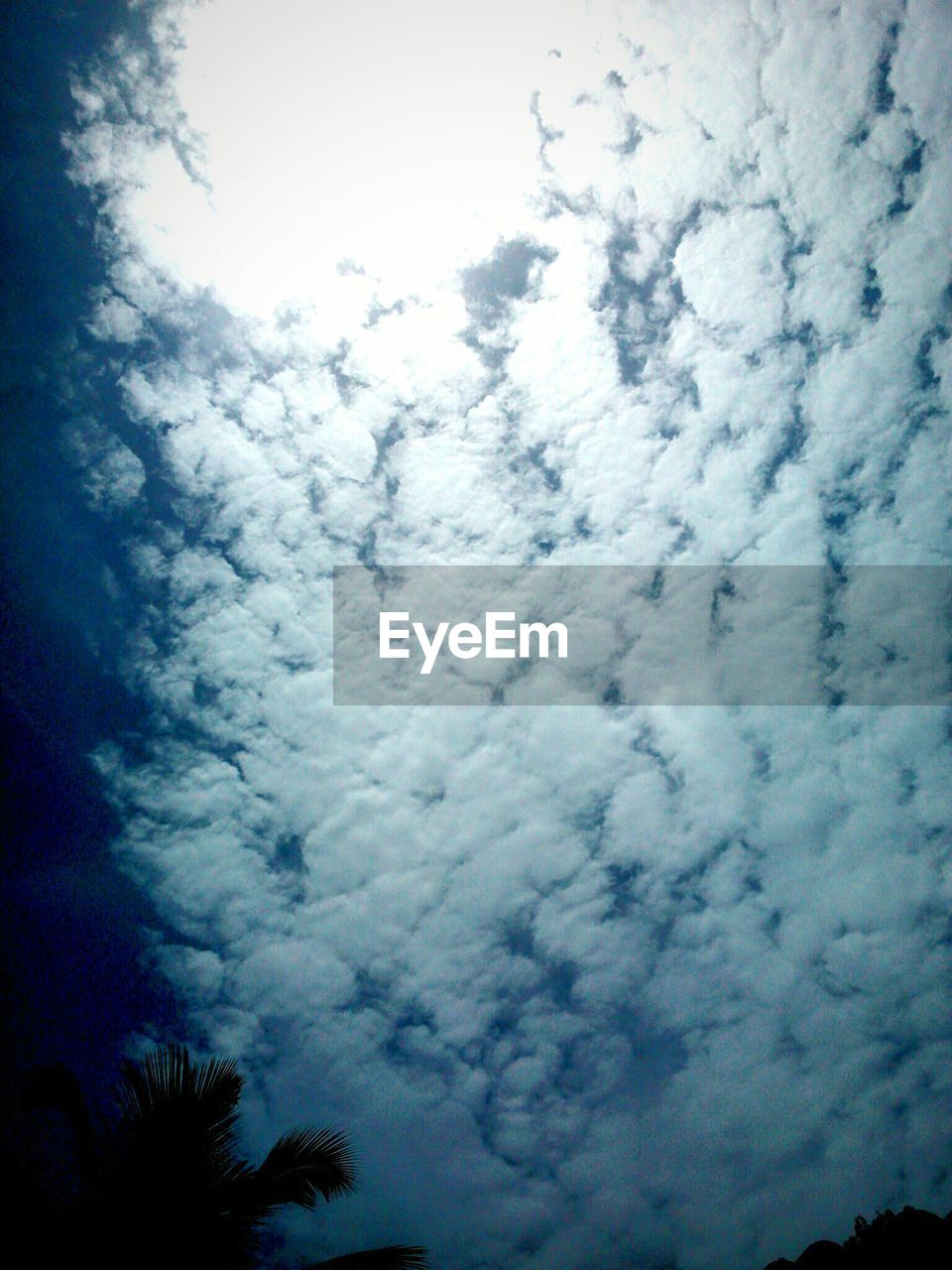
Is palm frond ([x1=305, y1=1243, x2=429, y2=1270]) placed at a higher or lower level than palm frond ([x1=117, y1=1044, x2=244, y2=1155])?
lower

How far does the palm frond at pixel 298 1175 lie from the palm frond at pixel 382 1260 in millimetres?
480

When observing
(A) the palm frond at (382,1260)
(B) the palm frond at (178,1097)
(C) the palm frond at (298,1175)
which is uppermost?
(B) the palm frond at (178,1097)

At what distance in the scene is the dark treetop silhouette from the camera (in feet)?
14.2

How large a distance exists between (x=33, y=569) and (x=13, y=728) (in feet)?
8.13

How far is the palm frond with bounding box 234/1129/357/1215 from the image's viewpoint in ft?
15.9

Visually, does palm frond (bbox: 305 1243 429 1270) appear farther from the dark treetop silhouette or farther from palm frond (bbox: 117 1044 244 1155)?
palm frond (bbox: 117 1044 244 1155)

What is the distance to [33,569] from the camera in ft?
25.6

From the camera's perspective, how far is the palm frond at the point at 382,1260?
15.2 ft

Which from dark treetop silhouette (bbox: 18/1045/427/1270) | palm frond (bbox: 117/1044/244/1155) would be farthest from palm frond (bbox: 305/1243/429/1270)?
palm frond (bbox: 117/1044/244/1155)

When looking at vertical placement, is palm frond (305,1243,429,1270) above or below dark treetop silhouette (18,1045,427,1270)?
below

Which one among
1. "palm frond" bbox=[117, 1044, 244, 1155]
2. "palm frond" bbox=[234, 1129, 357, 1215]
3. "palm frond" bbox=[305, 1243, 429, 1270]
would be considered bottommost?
"palm frond" bbox=[305, 1243, 429, 1270]

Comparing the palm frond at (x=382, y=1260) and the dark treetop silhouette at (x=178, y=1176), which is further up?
the dark treetop silhouette at (x=178, y=1176)

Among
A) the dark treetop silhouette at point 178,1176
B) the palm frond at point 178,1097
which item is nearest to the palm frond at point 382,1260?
the dark treetop silhouette at point 178,1176

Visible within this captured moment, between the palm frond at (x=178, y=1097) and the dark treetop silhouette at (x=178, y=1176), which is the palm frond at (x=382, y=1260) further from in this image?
the palm frond at (x=178, y=1097)
